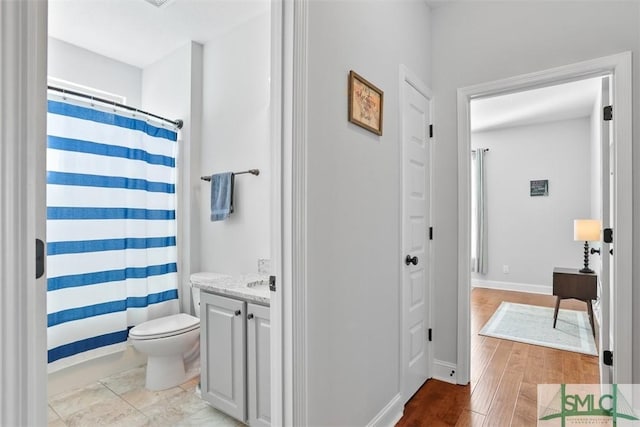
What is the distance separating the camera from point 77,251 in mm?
2324

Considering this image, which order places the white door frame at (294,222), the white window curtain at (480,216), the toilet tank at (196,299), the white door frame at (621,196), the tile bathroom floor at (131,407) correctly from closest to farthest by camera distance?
the white door frame at (294,222)
the white door frame at (621,196)
the tile bathroom floor at (131,407)
the toilet tank at (196,299)
the white window curtain at (480,216)

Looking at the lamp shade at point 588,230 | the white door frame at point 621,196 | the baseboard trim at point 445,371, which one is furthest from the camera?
the lamp shade at point 588,230

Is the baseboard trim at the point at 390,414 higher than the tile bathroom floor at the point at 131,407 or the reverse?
higher

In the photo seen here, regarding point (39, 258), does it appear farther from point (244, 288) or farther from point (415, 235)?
point (415, 235)

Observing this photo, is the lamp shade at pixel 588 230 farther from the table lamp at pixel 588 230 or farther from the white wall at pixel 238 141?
the white wall at pixel 238 141

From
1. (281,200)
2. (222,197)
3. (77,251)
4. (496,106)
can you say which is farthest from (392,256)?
(496,106)

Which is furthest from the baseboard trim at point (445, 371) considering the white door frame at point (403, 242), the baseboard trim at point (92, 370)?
the baseboard trim at point (92, 370)

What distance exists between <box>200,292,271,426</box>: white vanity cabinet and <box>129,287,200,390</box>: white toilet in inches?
15.5

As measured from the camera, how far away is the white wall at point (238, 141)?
2.53 m

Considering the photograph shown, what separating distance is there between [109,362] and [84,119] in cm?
183

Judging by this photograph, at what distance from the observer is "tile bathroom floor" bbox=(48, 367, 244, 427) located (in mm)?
1944

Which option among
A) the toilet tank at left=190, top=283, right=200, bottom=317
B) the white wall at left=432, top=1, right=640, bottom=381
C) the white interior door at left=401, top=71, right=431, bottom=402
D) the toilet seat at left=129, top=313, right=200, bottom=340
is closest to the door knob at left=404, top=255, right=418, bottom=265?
the white interior door at left=401, top=71, right=431, bottom=402

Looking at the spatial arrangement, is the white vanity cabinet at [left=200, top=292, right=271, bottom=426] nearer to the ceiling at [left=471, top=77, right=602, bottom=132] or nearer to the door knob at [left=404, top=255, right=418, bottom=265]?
the door knob at [left=404, top=255, right=418, bottom=265]

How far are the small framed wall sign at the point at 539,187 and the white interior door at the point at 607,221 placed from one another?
11.4 feet
